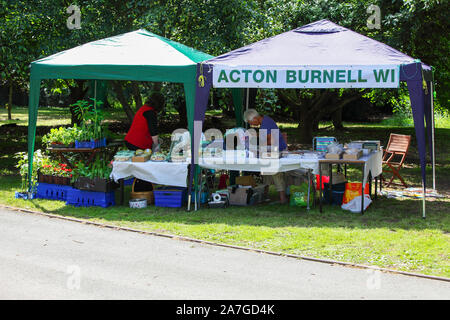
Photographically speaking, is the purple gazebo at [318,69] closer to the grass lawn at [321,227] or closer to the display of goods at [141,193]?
the grass lawn at [321,227]

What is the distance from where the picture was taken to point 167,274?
5574mm

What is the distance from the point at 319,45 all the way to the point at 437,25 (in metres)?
5.35

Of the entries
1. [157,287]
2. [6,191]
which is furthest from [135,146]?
[157,287]

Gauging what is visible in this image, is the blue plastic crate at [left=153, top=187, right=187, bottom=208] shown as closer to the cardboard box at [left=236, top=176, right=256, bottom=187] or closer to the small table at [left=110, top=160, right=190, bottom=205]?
the small table at [left=110, top=160, right=190, bottom=205]

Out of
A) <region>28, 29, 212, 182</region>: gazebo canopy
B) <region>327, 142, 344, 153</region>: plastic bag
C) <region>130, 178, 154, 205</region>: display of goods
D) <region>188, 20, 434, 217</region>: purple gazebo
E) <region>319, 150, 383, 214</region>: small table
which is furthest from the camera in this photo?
<region>130, 178, 154, 205</region>: display of goods

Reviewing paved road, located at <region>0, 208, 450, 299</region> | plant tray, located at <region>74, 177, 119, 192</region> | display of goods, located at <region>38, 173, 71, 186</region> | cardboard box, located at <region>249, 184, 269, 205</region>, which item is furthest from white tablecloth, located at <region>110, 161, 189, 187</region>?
paved road, located at <region>0, 208, 450, 299</region>

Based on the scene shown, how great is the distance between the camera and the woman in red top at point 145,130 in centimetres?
928

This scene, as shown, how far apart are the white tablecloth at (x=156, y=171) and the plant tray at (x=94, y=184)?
0.18 meters

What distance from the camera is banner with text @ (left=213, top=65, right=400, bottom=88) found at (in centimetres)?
809

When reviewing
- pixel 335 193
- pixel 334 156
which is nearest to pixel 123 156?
pixel 334 156

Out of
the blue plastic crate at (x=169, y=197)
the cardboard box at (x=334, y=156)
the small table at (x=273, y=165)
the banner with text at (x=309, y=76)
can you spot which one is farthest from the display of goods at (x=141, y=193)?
the cardboard box at (x=334, y=156)

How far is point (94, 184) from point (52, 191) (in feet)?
3.20

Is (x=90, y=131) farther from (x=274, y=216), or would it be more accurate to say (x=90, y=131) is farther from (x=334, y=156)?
(x=334, y=156)

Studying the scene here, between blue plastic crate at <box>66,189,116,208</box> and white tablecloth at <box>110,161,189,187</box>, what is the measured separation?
364 millimetres
